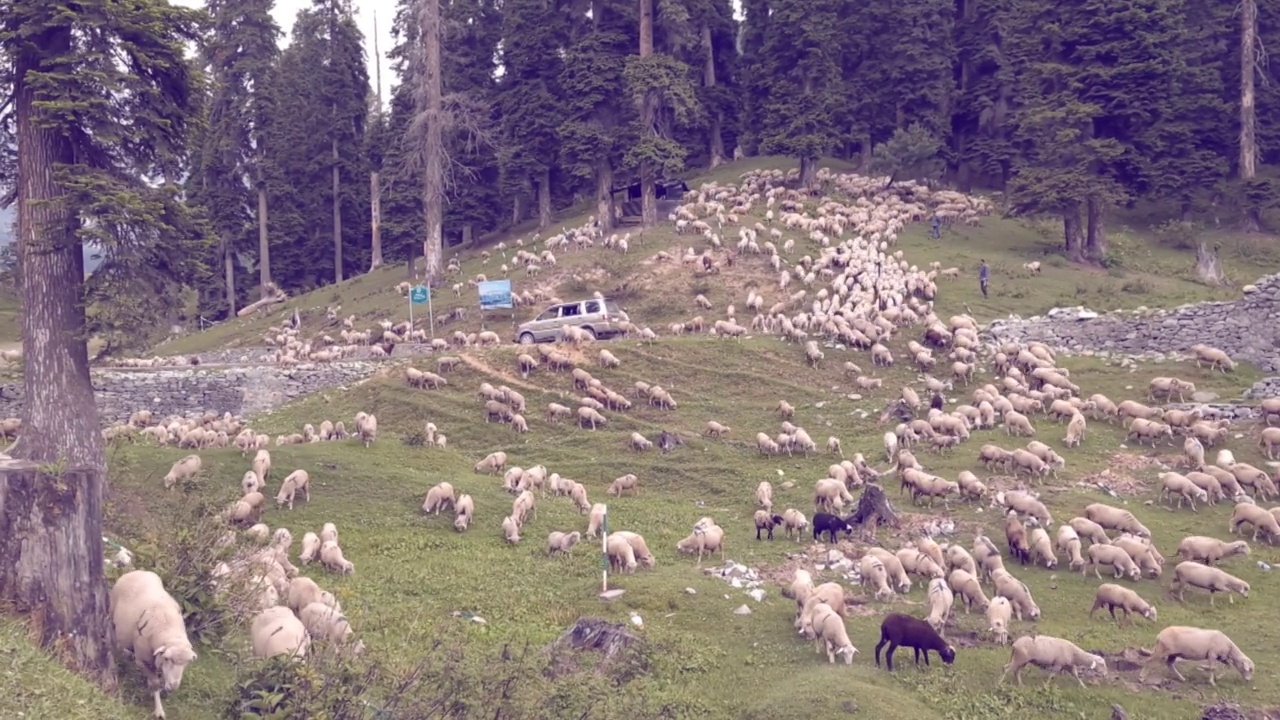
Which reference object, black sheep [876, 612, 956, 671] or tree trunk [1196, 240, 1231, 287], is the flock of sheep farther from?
tree trunk [1196, 240, 1231, 287]

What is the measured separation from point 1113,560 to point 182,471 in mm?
17468

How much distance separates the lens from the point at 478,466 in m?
23.5

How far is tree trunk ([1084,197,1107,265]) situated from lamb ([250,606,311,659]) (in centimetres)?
3921

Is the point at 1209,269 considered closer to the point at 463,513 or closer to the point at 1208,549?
the point at 1208,549

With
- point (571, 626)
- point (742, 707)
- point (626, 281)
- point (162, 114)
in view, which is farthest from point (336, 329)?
point (742, 707)

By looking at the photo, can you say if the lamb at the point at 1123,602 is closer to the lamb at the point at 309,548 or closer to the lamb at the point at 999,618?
the lamb at the point at 999,618

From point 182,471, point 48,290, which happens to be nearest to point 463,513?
point 182,471

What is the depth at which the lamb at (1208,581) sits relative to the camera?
49.2ft

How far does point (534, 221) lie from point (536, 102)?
781 centimetres

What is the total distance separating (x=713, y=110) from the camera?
199ft

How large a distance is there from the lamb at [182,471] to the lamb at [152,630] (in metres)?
11.4

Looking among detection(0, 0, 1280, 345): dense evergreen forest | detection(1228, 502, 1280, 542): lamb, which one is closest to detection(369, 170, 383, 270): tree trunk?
detection(0, 0, 1280, 345): dense evergreen forest

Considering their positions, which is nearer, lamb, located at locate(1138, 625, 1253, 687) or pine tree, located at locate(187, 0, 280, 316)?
lamb, located at locate(1138, 625, 1253, 687)

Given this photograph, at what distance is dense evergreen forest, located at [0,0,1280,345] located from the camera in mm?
43875
